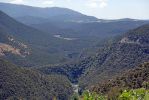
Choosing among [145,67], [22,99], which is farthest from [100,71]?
[145,67]

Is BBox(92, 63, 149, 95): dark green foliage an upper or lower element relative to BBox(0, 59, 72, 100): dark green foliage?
upper

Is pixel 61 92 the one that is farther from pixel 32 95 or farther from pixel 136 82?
pixel 136 82

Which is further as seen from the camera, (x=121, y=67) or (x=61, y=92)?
(x=121, y=67)

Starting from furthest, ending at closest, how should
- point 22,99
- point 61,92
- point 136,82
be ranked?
1. point 61,92
2. point 22,99
3. point 136,82

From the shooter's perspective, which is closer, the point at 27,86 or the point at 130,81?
the point at 130,81

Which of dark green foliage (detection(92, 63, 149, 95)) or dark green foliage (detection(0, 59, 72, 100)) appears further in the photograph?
dark green foliage (detection(0, 59, 72, 100))

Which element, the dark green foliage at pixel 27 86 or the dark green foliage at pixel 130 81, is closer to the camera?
the dark green foliage at pixel 130 81

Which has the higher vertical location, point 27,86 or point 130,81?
point 130,81

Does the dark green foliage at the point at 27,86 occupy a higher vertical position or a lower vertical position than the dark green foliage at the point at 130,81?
lower
